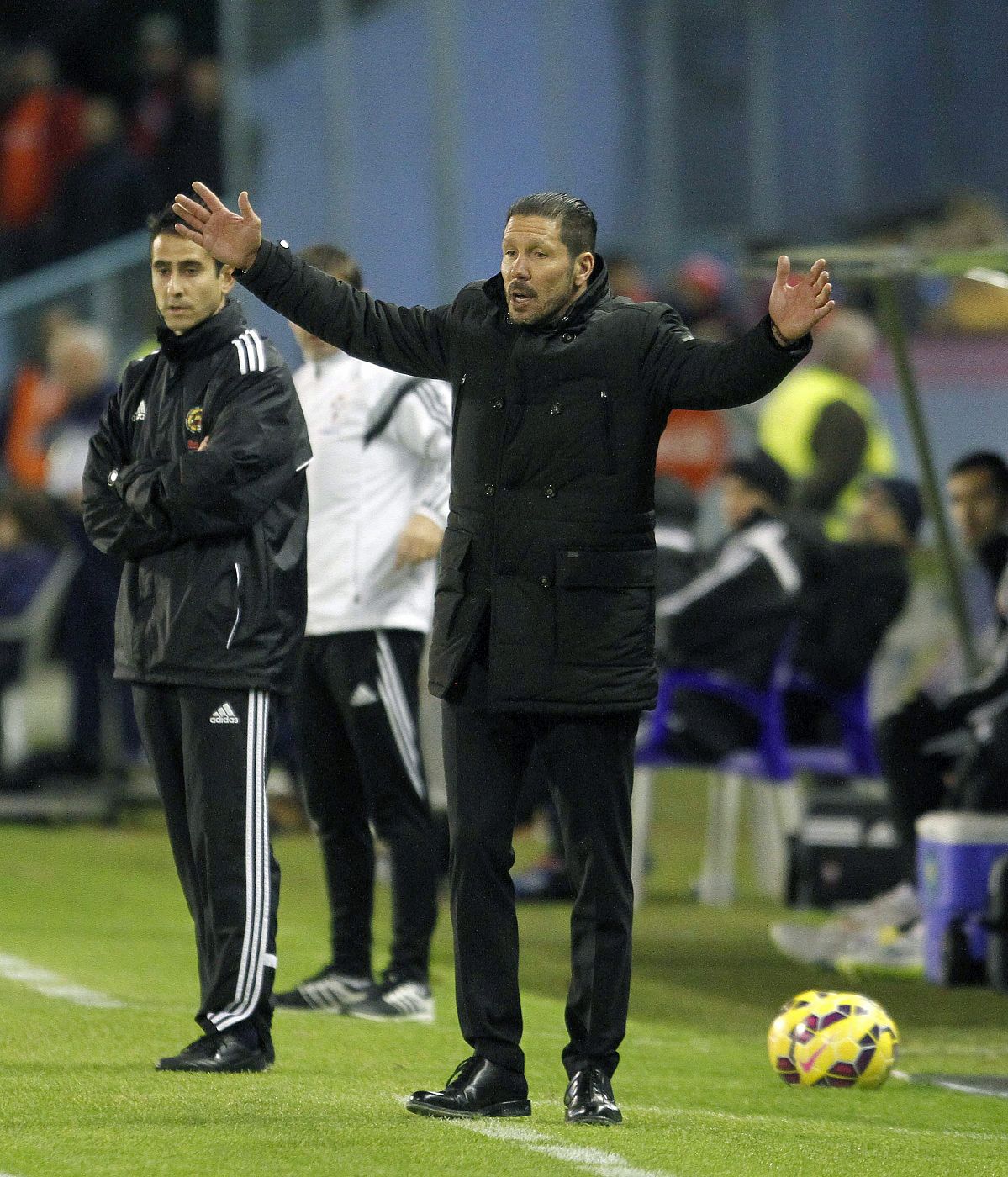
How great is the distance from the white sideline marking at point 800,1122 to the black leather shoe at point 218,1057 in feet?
2.87

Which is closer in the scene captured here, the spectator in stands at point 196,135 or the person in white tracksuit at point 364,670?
the person in white tracksuit at point 364,670

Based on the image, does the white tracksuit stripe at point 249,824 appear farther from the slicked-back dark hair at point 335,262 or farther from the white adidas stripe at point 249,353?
the slicked-back dark hair at point 335,262

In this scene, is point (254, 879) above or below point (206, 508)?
below

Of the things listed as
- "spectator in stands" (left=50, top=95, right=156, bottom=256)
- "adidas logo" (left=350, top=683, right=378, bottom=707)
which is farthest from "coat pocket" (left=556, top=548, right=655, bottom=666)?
"spectator in stands" (left=50, top=95, right=156, bottom=256)

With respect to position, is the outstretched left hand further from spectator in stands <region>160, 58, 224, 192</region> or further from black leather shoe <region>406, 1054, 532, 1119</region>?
spectator in stands <region>160, 58, 224, 192</region>

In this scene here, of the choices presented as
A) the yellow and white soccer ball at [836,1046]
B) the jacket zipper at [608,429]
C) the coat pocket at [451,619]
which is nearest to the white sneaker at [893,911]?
the yellow and white soccer ball at [836,1046]

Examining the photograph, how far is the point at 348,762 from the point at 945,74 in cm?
1160

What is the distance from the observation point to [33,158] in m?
19.5

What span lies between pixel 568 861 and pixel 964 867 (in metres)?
3.15

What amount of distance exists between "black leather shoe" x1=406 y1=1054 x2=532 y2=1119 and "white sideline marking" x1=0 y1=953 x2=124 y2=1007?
6.38ft

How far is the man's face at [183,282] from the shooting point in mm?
5926

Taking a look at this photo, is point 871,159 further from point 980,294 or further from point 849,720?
point 849,720

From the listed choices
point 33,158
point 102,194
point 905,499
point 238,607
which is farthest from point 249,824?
point 33,158

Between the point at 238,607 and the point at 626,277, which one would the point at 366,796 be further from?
the point at 626,277
